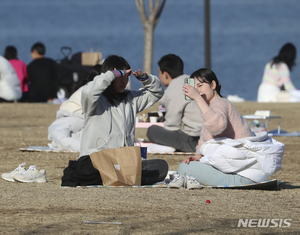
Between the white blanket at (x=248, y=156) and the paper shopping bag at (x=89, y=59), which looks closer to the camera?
the white blanket at (x=248, y=156)

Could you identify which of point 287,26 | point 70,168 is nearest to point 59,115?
point 70,168

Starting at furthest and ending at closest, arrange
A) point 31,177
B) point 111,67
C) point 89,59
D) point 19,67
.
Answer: point 89,59
point 19,67
point 31,177
point 111,67

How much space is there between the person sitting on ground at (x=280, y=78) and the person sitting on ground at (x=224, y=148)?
802 centimetres

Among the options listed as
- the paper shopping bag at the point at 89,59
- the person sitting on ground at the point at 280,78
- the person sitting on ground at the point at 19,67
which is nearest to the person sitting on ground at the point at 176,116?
the person sitting on ground at the point at 280,78

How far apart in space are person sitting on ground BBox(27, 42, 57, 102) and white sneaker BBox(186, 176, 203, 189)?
393 inches

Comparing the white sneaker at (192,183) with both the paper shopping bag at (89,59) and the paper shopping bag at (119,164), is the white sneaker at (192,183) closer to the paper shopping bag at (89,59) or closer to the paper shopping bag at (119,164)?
the paper shopping bag at (119,164)

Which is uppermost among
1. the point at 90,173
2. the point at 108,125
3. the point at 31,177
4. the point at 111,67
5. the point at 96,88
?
the point at 111,67

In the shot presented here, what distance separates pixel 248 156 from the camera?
4.70 meters

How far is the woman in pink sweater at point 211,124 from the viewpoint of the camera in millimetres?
4605

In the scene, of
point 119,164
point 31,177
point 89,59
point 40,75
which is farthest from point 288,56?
point 119,164

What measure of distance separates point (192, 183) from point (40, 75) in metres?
10.1

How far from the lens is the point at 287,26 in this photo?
8081 centimetres

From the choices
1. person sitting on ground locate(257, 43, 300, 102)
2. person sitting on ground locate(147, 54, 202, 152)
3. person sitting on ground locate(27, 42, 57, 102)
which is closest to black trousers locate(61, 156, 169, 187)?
person sitting on ground locate(147, 54, 202, 152)

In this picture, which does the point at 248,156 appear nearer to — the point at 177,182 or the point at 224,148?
the point at 224,148
